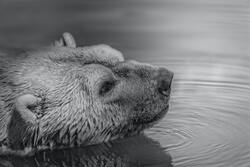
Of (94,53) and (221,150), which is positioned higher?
(94,53)

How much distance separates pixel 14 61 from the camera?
7992mm

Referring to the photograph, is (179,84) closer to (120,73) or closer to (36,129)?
(120,73)

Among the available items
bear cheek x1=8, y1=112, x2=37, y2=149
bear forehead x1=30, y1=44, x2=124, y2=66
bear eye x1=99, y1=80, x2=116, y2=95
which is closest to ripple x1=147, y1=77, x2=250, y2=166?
bear eye x1=99, y1=80, x2=116, y2=95

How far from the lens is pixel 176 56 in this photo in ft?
33.1

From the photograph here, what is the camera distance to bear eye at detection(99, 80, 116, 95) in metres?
7.90

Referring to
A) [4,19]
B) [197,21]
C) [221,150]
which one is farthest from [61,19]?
[221,150]

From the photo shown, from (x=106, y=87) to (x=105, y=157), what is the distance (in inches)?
23.8

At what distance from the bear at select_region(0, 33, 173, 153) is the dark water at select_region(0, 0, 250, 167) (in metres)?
0.16

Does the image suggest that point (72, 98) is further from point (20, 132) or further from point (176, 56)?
point (176, 56)

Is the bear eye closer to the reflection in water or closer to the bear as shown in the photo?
the bear

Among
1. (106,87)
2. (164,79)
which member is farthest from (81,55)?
(164,79)

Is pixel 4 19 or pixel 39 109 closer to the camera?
pixel 39 109

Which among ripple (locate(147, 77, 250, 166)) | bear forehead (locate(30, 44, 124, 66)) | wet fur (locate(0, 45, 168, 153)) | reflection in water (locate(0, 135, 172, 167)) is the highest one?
bear forehead (locate(30, 44, 124, 66))

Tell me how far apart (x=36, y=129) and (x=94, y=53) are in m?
0.87
